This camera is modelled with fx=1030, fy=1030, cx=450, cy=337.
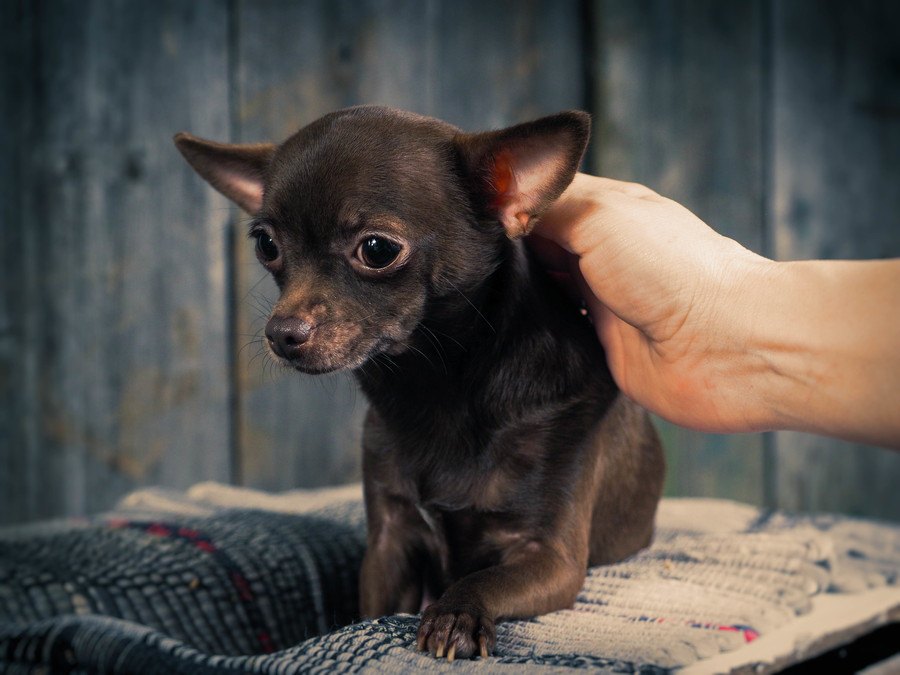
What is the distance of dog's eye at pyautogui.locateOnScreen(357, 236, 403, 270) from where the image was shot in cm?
162

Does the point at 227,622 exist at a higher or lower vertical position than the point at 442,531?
lower

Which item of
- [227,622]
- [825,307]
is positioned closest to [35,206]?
[227,622]

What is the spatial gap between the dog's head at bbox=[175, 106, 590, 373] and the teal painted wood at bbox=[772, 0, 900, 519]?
2053 mm

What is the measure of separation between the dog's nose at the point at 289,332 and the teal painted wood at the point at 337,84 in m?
1.50

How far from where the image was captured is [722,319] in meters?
1.66

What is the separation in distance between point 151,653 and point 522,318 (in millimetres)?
805

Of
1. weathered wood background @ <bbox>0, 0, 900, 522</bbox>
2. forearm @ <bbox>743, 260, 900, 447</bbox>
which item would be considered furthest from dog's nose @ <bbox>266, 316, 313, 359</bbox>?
weathered wood background @ <bbox>0, 0, 900, 522</bbox>

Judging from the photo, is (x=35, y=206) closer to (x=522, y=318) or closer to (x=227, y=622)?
(x=227, y=622)

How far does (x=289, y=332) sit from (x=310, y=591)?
75cm

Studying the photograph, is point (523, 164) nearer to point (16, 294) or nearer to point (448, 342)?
point (448, 342)

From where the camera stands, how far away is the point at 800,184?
11.7 ft

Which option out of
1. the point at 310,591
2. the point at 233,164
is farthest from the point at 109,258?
the point at 310,591

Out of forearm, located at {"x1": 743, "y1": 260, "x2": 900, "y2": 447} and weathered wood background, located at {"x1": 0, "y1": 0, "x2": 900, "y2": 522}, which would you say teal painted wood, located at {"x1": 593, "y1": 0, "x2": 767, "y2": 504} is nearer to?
weathered wood background, located at {"x1": 0, "y1": 0, "x2": 900, "y2": 522}

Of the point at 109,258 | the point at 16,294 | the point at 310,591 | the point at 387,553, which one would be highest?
the point at 109,258
